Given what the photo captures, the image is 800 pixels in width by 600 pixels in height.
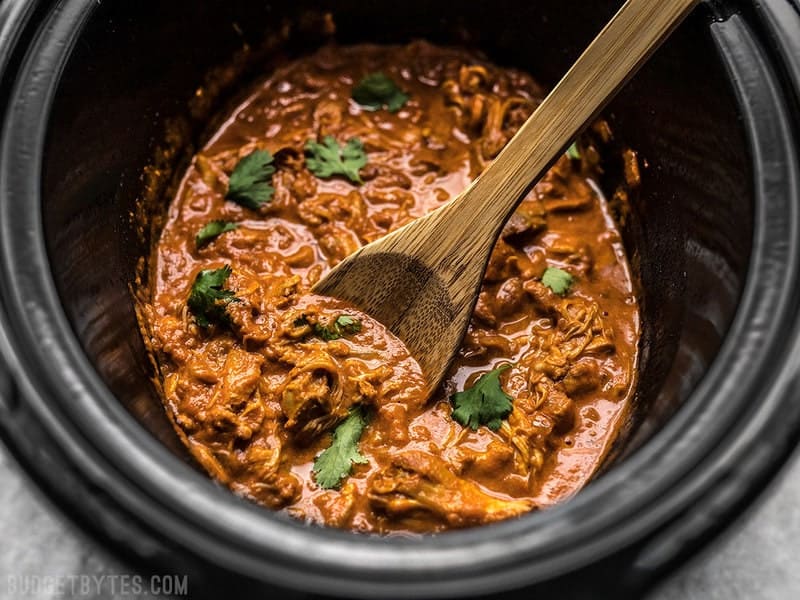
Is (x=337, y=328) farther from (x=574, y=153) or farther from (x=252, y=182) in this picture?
(x=574, y=153)

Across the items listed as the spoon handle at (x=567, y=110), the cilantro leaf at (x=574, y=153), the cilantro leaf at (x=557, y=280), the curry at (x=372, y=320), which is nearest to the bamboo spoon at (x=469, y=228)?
the spoon handle at (x=567, y=110)

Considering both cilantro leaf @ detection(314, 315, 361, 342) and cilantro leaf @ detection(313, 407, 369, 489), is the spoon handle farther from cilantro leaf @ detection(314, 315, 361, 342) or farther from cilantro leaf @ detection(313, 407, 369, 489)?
cilantro leaf @ detection(313, 407, 369, 489)

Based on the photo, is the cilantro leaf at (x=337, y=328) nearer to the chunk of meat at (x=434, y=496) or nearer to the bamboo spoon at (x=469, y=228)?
the bamboo spoon at (x=469, y=228)

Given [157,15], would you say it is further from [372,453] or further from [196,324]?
[372,453]

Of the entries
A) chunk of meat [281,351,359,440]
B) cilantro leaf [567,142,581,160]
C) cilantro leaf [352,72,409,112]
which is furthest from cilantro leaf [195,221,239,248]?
cilantro leaf [567,142,581,160]

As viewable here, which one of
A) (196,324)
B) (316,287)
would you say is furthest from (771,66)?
(196,324)
